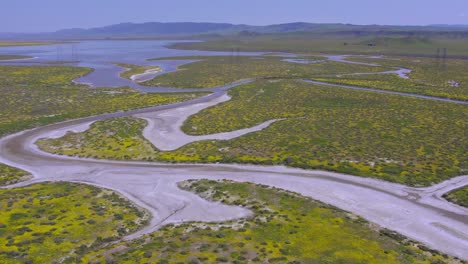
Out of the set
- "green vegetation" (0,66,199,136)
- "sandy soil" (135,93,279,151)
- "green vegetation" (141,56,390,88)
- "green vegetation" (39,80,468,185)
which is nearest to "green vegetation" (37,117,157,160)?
"green vegetation" (39,80,468,185)

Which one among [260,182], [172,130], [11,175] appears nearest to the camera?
[260,182]

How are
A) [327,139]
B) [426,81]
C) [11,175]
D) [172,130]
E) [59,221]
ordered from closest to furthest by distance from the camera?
[59,221]
[11,175]
[327,139]
[172,130]
[426,81]

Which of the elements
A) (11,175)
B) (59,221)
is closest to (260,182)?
(59,221)

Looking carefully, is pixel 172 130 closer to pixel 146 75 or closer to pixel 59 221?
pixel 59 221

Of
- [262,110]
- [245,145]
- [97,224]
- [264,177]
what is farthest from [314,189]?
[262,110]

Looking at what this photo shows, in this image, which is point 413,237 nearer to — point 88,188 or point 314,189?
point 314,189

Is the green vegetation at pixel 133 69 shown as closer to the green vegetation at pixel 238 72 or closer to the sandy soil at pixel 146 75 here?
the sandy soil at pixel 146 75

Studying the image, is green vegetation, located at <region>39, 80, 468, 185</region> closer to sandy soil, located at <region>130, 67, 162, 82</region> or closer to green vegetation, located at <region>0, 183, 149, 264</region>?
green vegetation, located at <region>0, 183, 149, 264</region>
